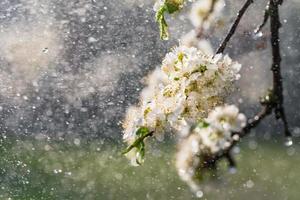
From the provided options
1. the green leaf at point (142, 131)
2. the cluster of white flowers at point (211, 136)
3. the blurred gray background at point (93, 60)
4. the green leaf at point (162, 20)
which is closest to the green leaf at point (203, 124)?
the cluster of white flowers at point (211, 136)

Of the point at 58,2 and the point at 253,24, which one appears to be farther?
A: the point at 58,2

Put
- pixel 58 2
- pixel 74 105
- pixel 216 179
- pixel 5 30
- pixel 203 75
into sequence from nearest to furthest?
pixel 203 75 < pixel 216 179 < pixel 74 105 < pixel 5 30 < pixel 58 2

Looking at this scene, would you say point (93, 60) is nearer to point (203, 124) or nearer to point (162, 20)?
point (162, 20)

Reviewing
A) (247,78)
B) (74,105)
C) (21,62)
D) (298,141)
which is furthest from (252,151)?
(21,62)

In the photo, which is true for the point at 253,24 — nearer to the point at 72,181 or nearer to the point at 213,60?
the point at 72,181

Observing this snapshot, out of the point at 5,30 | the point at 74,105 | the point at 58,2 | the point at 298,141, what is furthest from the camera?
the point at 58,2

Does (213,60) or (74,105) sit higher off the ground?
(213,60)

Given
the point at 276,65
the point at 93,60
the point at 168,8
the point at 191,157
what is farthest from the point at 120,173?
the point at 276,65
